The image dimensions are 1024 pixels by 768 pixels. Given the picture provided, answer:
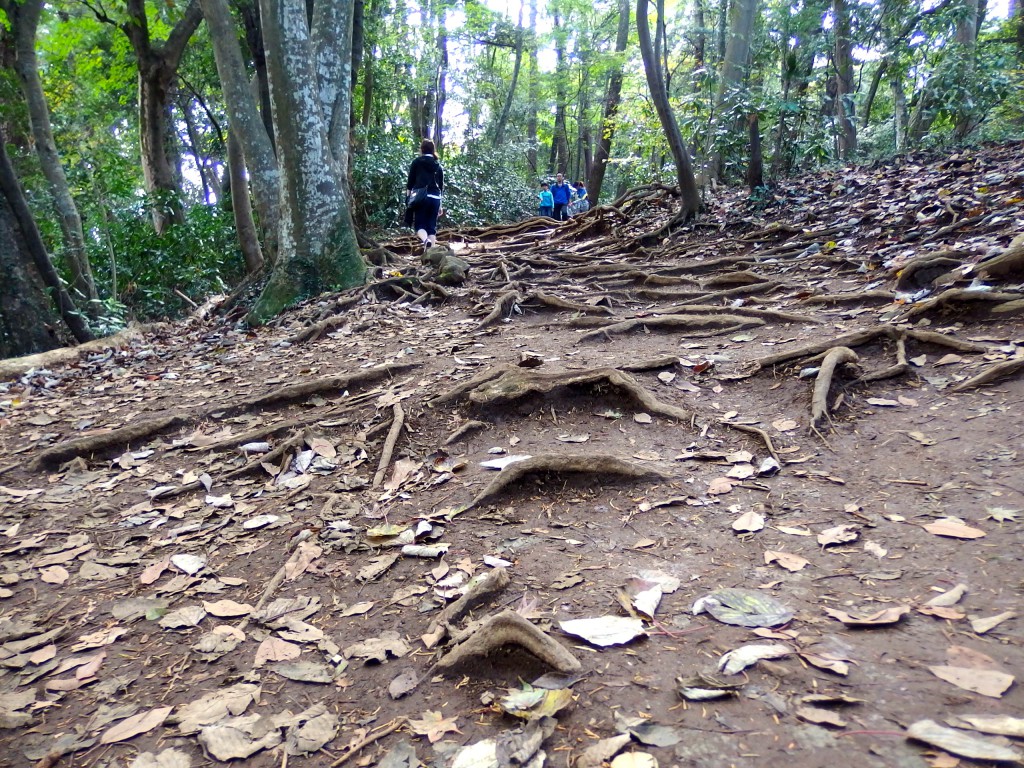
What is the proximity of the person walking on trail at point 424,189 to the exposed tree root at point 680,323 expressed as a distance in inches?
224

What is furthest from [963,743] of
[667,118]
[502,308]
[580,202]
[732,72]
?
[580,202]

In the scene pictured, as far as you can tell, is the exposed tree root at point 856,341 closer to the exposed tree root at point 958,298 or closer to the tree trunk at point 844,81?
the exposed tree root at point 958,298

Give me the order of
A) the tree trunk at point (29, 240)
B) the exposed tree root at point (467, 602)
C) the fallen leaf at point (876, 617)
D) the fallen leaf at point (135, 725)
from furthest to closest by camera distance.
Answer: the tree trunk at point (29, 240), the exposed tree root at point (467, 602), the fallen leaf at point (135, 725), the fallen leaf at point (876, 617)

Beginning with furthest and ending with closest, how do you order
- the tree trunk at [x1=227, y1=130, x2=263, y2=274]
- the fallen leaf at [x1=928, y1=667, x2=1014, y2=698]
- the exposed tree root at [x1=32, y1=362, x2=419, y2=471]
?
the tree trunk at [x1=227, y1=130, x2=263, y2=274] < the exposed tree root at [x1=32, y1=362, x2=419, y2=471] < the fallen leaf at [x1=928, y1=667, x2=1014, y2=698]

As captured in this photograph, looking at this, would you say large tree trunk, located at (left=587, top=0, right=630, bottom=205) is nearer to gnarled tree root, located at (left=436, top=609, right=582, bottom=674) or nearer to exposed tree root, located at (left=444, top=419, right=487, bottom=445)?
exposed tree root, located at (left=444, top=419, right=487, bottom=445)

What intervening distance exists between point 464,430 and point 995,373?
9.53 feet

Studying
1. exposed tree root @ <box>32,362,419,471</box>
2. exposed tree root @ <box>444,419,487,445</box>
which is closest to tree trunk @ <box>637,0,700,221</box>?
exposed tree root @ <box>32,362,419,471</box>

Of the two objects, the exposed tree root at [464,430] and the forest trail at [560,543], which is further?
the exposed tree root at [464,430]

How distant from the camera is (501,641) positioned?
216 cm

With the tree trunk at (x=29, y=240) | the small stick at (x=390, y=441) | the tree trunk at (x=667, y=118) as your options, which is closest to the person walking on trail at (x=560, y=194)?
the tree trunk at (x=667, y=118)

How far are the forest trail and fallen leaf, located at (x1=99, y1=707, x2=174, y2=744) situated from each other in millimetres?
13

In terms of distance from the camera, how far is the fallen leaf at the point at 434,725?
192 centimetres

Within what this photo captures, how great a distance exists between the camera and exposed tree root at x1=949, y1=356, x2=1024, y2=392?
134 inches

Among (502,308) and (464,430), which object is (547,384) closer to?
(464,430)
